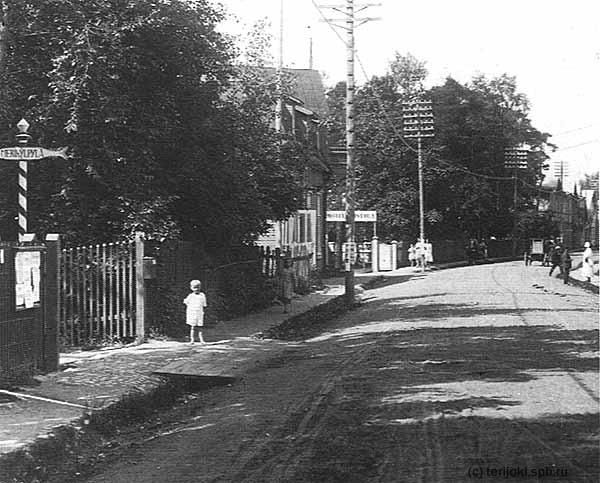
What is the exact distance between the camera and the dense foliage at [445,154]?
64.9 metres

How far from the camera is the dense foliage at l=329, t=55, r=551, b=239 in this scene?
64.9 m

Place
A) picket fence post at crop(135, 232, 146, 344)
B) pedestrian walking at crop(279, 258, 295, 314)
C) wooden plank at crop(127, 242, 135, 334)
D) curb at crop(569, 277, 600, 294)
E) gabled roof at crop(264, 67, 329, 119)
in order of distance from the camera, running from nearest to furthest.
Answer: picket fence post at crop(135, 232, 146, 344)
wooden plank at crop(127, 242, 135, 334)
pedestrian walking at crop(279, 258, 295, 314)
curb at crop(569, 277, 600, 294)
gabled roof at crop(264, 67, 329, 119)

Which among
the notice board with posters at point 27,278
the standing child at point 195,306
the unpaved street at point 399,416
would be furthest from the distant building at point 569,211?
the notice board with posters at point 27,278

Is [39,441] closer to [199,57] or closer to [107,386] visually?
[107,386]

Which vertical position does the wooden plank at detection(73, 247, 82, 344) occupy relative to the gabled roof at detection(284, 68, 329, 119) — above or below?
below

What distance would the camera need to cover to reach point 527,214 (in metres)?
74.9

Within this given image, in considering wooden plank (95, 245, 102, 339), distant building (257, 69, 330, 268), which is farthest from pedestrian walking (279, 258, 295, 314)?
wooden plank (95, 245, 102, 339)

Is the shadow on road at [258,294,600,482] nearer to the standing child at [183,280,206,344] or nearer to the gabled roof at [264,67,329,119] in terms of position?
the standing child at [183,280,206,344]

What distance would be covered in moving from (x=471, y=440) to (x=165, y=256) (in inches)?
432

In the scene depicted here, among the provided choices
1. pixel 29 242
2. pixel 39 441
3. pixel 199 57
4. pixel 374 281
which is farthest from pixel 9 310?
pixel 374 281

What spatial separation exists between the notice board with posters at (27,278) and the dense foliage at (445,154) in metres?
52.5

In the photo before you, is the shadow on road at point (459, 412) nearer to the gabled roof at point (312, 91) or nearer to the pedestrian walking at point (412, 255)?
the gabled roof at point (312, 91)

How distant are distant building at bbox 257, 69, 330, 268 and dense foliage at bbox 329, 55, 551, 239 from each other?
1269 centimetres

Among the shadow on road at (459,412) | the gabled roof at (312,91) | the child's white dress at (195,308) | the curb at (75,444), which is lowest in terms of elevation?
the curb at (75,444)
